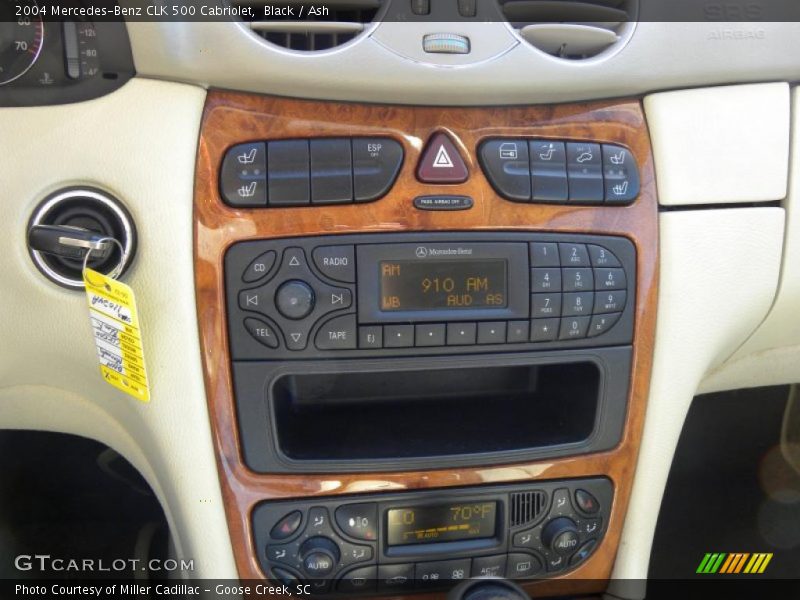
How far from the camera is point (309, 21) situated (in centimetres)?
82

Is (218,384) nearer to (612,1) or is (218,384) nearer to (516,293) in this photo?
(516,293)

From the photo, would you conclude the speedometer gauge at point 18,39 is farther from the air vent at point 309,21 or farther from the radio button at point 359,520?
the radio button at point 359,520

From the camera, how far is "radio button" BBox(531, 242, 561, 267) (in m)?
0.91

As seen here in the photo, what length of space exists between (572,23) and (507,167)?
19cm

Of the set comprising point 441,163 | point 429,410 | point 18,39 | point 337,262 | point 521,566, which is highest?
point 18,39

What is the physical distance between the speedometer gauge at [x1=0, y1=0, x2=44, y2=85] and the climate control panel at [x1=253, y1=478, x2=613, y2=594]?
58 centimetres

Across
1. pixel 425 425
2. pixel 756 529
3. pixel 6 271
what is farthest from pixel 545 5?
pixel 756 529

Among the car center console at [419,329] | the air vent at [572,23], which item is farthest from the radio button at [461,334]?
the air vent at [572,23]

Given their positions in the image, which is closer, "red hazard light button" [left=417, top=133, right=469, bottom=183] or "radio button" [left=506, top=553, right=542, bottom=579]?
"red hazard light button" [left=417, top=133, right=469, bottom=183]

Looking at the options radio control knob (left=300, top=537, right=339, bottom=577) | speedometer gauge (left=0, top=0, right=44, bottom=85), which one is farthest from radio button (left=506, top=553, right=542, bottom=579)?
speedometer gauge (left=0, top=0, right=44, bottom=85)

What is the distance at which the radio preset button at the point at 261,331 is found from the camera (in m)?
0.88

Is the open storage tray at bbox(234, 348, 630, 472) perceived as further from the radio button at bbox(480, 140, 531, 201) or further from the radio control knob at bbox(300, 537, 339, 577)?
the radio button at bbox(480, 140, 531, 201)

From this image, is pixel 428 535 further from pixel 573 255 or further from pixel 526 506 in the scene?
pixel 573 255

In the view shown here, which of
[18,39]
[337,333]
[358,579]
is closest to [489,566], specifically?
[358,579]
